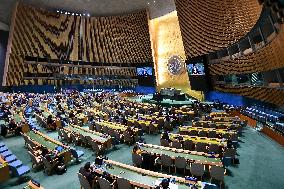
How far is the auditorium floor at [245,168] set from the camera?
8.80 metres

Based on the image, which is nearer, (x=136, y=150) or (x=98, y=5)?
(x=136, y=150)

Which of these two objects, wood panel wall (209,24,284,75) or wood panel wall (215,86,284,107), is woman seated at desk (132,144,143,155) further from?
wood panel wall (215,86,284,107)

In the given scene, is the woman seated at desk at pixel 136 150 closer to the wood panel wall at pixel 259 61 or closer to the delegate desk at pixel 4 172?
the delegate desk at pixel 4 172

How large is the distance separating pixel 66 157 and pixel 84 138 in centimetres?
236

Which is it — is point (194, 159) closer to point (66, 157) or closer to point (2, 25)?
point (66, 157)

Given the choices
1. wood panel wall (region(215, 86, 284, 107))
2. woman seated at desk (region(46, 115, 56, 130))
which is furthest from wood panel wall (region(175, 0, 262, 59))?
woman seated at desk (region(46, 115, 56, 130))

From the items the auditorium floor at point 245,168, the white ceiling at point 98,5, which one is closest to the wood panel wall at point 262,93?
the auditorium floor at point 245,168

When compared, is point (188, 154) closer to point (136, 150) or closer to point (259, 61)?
point (136, 150)

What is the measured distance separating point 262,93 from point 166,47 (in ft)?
94.9

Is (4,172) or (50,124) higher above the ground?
(50,124)

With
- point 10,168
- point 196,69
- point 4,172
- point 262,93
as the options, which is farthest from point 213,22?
point 4,172

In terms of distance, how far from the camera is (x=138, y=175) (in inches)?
315

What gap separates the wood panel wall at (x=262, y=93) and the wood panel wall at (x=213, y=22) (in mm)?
4757

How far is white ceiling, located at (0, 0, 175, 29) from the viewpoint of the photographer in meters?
42.7
